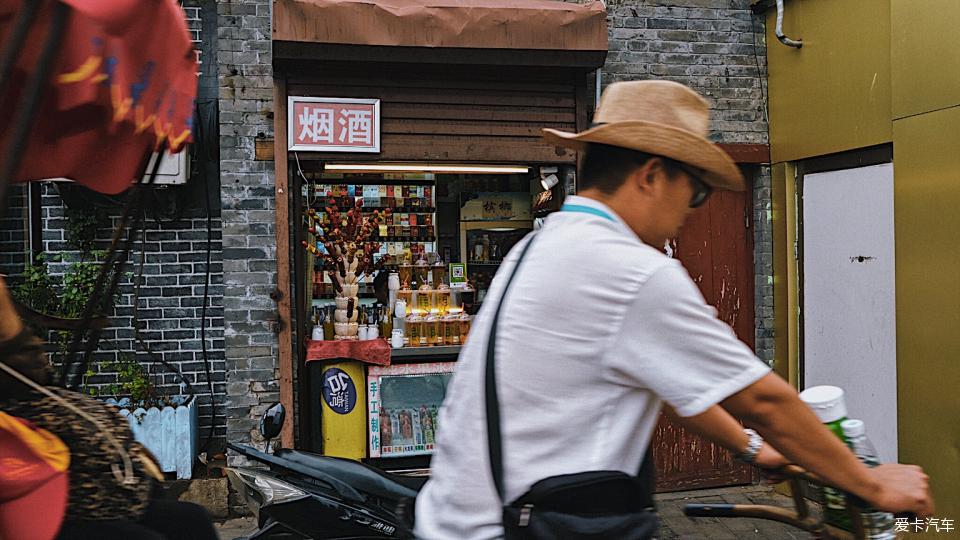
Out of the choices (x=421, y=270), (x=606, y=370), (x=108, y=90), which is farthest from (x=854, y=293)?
(x=108, y=90)

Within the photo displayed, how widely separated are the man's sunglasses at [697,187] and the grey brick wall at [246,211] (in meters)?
4.48

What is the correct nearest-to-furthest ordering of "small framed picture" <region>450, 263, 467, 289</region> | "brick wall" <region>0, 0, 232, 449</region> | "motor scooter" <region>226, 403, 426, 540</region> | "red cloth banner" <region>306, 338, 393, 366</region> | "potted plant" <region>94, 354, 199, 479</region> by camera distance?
1. "motor scooter" <region>226, 403, 426, 540</region>
2. "potted plant" <region>94, 354, 199, 479</region>
3. "red cloth banner" <region>306, 338, 393, 366</region>
4. "brick wall" <region>0, 0, 232, 449</region>
5. "small framed picture" <region>450, 263, 467, 289</region>

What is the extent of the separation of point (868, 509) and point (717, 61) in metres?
5.23

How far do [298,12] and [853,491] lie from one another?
4.84 meters

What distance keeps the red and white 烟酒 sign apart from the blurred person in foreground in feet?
12.5

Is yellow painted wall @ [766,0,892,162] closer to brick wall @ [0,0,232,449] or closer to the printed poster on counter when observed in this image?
the printed poster on counter

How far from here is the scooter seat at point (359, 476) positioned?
10.8 ft

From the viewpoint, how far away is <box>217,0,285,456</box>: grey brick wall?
233 inches

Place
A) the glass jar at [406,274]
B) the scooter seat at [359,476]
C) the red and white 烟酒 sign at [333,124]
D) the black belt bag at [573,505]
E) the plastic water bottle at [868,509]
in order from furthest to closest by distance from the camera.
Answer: the glass jar at [406,274] → the red and white 烟酒 sign at [333,124] → the scooter seat at [359,476] → the plastic water bottle at [868,509] → the black belt bag at [573,505]

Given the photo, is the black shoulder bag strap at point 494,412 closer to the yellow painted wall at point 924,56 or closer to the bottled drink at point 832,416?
the bottled drink at point 832,416

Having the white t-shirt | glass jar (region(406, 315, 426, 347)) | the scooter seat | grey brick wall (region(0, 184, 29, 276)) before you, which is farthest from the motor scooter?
grey brick wall (region(0, 184, 29, 276))

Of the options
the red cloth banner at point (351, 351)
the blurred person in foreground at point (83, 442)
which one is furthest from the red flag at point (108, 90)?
the red cloth banner at point (351, 351)

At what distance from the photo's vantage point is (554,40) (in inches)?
232

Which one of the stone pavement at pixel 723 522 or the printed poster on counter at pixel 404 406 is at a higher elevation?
the printed poster on counter at pixel 404 406
